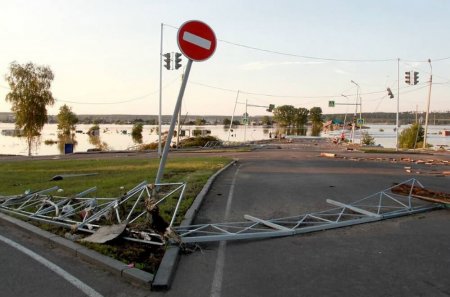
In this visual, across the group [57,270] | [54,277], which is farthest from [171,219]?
[54,277]

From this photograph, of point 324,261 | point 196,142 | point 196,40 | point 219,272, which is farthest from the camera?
point 196,142

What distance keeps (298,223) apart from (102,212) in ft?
11.6

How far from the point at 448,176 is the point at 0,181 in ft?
57.9

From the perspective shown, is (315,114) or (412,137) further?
(315,114)

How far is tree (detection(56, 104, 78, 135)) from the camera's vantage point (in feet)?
320

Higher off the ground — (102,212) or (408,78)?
(408,78)

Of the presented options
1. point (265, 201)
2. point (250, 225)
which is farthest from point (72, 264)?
point (265, 201)

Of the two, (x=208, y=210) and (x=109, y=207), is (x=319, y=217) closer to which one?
(x=208, y=210)

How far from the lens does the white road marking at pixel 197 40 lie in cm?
679

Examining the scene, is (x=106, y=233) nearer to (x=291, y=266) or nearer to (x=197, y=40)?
(x=291, y=266)

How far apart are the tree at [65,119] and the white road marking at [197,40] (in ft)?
320

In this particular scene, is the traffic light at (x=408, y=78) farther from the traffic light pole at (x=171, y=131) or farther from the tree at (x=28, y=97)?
the tree at (x=28, y=97)

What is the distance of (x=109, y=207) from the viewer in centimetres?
774

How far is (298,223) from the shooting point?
25.4ft
